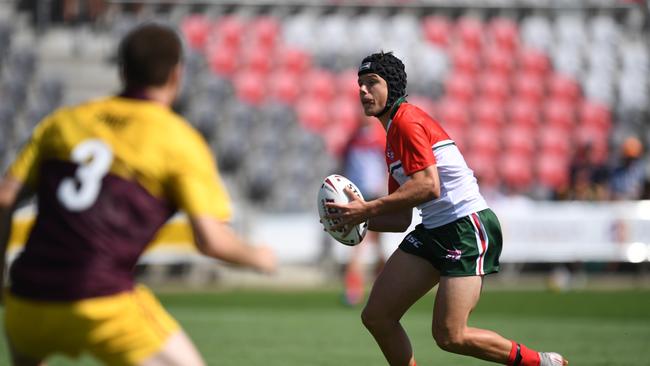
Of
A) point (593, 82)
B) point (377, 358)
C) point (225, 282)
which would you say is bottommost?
point (225, 282)

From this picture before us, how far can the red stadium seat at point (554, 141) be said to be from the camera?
25.8 m

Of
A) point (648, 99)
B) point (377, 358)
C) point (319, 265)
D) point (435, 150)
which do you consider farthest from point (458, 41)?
point (435, 150)

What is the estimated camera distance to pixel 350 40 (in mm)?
26766

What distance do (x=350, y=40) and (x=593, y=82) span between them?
21.9ft

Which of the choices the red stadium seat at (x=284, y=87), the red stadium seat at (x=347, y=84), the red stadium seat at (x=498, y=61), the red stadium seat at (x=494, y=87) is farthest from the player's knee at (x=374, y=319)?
the red stadium seat at (x=498, y=61)

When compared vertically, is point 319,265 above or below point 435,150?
below

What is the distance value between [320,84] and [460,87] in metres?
3.72

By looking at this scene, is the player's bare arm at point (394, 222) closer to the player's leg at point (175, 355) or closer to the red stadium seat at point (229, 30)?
the player's leg at point (175, 355)

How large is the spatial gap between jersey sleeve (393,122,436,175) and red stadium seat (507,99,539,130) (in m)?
20.5

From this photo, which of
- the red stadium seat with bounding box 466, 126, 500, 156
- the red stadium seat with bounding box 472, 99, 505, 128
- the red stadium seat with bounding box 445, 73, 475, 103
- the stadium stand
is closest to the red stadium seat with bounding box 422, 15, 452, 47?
the stadium stand

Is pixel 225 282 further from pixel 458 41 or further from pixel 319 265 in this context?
pixel 458 41

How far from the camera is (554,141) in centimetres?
2592

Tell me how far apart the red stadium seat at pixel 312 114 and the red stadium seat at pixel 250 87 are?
99 centimetres

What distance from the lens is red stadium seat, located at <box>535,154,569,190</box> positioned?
25.2 metres
